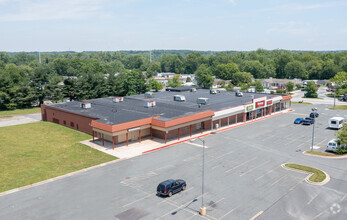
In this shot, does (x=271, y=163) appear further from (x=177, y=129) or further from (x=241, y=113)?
(x=241, y=113)

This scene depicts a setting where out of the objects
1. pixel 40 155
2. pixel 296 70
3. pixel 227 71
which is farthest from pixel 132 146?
pixel 296 70

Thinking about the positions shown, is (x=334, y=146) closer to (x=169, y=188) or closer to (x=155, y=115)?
(x=169, y=188)

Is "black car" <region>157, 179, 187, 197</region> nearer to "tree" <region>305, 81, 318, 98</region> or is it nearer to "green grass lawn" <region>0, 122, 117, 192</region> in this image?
"green grass lawn" <region>0, 122, 117, 192</region>

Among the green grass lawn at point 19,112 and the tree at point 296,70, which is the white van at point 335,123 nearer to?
the green grass lawn at point 19,112

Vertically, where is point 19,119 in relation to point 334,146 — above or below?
below

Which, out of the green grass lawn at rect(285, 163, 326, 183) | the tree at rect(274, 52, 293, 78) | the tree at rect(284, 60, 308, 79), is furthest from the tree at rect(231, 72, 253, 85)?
the green grass lawn at rect(285, 163, 326, 183)

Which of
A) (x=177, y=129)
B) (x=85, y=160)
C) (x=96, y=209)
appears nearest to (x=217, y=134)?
(x=177, y=129)

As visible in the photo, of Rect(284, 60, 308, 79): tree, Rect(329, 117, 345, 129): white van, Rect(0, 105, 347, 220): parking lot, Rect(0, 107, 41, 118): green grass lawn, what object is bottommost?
Rect(0, 105, 347, 220): parking lot
